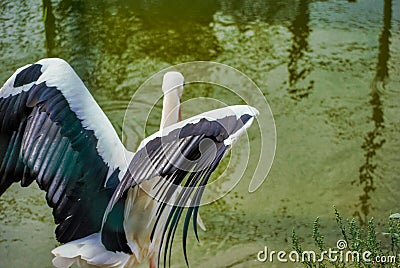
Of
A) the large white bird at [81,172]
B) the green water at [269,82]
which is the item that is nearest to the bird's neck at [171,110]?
the large white bird at [81,172]

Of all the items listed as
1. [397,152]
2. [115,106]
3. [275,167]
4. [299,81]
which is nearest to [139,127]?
[115,106]

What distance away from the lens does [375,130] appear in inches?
111

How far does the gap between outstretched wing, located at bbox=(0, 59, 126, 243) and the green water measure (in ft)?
2.06

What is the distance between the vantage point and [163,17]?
363cm

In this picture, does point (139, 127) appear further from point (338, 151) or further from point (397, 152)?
point (397, 152)

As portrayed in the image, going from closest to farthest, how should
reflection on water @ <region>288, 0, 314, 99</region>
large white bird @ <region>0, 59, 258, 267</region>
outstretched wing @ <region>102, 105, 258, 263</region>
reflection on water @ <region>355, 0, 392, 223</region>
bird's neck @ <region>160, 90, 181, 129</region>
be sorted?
1. outstretched wing @ <region>102, 105, 258, 263</region>
2. large white bird @ <region>0, 59, 258, 267</region>
3. bird's neck @ <region>160, 90, 181, 129</region>
4. reflection on water @ <region>355, 0, 392, 223</region>
5. reflection on water @ <region>288, 0, 314, 99</region>

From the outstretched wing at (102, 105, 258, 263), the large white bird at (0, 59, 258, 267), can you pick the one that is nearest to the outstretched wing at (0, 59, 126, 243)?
the large white bird at (0, 59, 258, 267)

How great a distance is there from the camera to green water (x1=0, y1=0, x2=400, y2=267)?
2.36m

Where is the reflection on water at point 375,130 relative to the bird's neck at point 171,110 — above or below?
below

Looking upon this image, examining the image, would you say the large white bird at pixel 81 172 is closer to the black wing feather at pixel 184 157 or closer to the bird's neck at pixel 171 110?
the black wing feather at pixel 184 157

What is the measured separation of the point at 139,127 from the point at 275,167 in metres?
0.57

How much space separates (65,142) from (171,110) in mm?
321

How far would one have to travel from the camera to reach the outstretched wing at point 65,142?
1580mm
